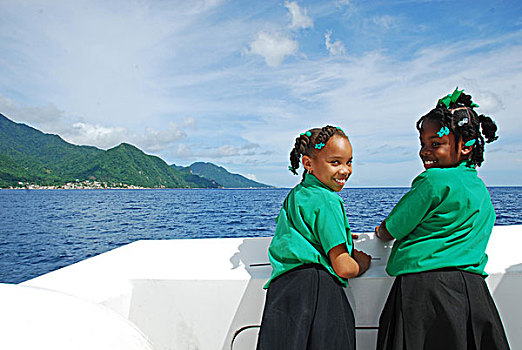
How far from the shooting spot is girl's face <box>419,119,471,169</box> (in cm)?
179

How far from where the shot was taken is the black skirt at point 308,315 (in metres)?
1.63

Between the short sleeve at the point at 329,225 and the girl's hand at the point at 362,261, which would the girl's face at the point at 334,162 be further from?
the girl's hand at the point at 362,261

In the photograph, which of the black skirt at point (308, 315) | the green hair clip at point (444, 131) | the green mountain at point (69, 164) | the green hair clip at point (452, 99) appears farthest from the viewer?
the green mountain at point (69, 164)

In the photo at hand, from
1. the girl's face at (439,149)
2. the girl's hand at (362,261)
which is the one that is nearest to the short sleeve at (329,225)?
the girl's hand at (362,261)

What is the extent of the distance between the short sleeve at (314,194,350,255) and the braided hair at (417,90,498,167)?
2.02 ft

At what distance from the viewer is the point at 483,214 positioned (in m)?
1.71

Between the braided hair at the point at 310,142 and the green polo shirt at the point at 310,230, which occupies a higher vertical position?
the braided hair at the point at 310,142

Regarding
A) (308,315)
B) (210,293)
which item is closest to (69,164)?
(210,293)

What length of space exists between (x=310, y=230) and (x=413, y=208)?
0.48m

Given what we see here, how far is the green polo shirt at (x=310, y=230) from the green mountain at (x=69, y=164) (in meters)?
119

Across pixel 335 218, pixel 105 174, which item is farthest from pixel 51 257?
pixel 105 174

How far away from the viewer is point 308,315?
5.43 ft

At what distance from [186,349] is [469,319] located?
1425 mm

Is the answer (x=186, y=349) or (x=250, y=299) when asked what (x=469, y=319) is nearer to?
(x=250, y=299)
